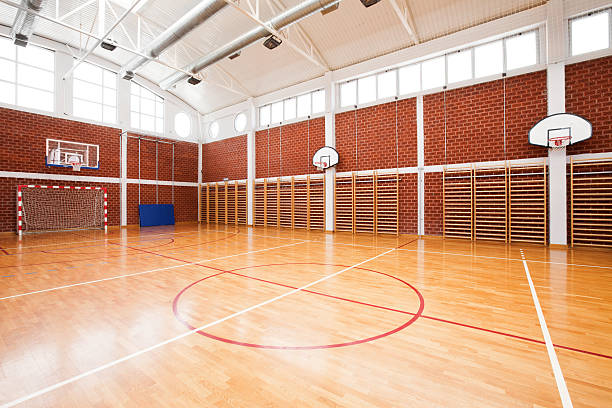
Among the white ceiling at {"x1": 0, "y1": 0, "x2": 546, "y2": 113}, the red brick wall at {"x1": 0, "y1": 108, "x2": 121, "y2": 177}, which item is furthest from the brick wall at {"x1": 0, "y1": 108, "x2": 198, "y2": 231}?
the white ceiling at {"x1": 0, "y1": 0, "x2": 546, "y2": 113}

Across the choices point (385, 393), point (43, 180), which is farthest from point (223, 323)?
point (43, 180)

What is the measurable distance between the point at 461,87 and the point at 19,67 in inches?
574

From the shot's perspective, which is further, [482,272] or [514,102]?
[514,102]

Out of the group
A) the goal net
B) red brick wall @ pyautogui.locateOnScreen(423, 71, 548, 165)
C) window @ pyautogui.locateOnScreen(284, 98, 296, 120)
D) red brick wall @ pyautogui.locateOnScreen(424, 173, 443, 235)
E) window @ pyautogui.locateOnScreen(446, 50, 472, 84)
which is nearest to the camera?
red brick wall @ pyautogui.locateOnScreen(423, 71, 548, 165)

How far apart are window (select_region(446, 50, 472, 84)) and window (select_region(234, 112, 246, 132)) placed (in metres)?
8.87

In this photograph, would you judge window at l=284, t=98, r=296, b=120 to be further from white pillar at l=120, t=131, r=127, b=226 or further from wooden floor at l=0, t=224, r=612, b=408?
wooden floor at l=0, t=224, r=612, b=408

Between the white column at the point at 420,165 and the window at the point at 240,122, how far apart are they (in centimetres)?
805

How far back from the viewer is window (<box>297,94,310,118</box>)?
11.3m

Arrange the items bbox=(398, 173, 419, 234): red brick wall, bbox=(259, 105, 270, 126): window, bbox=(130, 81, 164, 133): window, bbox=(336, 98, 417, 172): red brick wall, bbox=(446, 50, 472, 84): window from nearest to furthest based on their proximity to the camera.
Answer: bbox=(446, 50, 472, 84): window → bbox=(398, 173, 419, 234): red brick wall → bbox=(336, 98, 417, 172): red brick wall → bbox=(130, 81, 164, 133): window → bbox=(259, 105, 270, 126): window

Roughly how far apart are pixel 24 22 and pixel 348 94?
968 cm

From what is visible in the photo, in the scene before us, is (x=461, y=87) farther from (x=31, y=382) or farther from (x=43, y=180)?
(x=43, y=180)

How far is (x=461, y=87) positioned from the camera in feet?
26.6

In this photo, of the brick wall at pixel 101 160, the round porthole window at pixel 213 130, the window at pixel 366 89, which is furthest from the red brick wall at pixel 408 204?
the brick wall at pixel 101 160

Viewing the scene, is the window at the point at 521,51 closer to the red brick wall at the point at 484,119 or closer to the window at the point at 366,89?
the red brick wall at the point at 484,119
